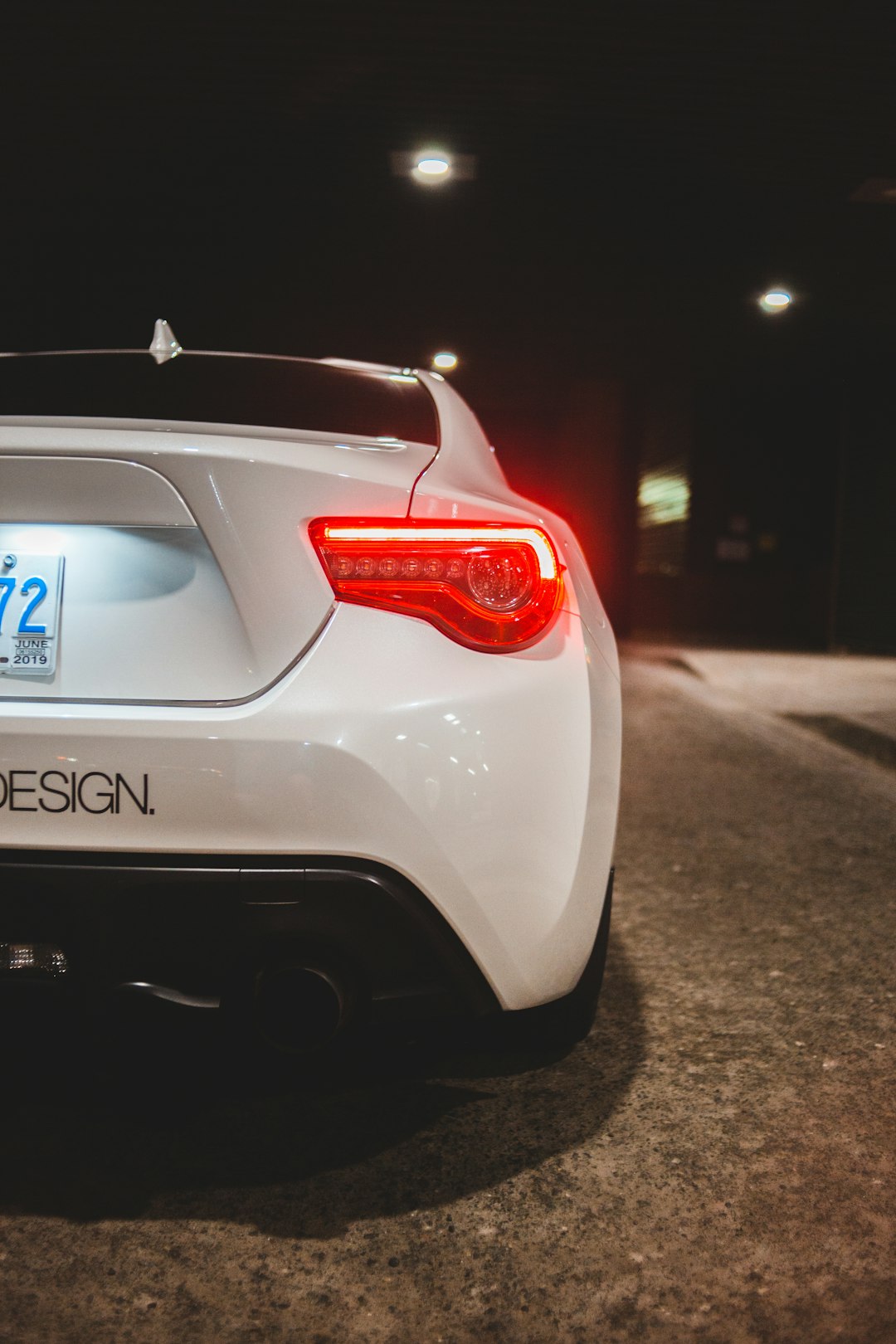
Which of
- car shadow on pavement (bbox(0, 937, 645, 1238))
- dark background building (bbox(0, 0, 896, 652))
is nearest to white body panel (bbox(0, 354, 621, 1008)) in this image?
car shadow on pavement (bbox(0, 937, 645, 1238))

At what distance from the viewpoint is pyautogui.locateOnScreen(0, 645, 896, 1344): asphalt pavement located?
1.55 meters

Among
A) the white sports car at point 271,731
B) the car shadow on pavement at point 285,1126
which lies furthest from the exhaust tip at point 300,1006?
the car shadow on pavement at point 285,1126

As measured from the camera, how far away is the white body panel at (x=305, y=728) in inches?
62.1

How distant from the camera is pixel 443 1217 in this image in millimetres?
1773

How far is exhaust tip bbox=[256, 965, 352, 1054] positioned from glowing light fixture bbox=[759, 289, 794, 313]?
11674 mm

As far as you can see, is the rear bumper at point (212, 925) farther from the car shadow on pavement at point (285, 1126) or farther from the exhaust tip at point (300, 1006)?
the car shadow on pavement at point (285, 1126)

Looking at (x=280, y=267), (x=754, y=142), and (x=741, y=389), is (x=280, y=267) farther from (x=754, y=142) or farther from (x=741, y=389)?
(x=741, y=389)

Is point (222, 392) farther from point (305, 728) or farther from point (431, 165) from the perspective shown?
point (431, 165)

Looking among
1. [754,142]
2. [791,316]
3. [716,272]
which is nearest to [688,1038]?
[754,142]

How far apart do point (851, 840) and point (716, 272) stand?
8.23 metres

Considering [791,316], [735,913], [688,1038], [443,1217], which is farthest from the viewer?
[791,316]

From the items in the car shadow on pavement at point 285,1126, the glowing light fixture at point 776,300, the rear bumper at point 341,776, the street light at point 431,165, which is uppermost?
the street light at point 431,165

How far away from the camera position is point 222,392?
7.55 feet

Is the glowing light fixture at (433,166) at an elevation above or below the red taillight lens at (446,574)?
above
